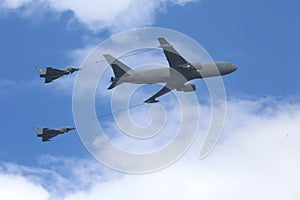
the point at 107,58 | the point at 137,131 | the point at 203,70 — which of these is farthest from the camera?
the point at 107,58

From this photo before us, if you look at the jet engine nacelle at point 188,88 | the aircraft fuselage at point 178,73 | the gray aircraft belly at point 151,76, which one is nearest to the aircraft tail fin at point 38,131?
the aircraft fuselage at point 178,73

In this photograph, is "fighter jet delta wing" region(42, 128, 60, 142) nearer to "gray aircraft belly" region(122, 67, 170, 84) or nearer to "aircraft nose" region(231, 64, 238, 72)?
"gray aircraft belly" region(122, 67, 170, 84)

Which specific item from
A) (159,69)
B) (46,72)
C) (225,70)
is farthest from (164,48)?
(46,72)

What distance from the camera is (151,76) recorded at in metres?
167

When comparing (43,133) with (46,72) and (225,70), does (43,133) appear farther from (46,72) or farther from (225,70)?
(225,70)

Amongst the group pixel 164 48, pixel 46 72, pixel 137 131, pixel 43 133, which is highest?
pixel 164 48

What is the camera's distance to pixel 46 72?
518 feet

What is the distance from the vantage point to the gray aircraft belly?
547 feet

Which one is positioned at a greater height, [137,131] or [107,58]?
[107,58]

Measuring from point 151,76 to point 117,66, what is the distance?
49.4 ft

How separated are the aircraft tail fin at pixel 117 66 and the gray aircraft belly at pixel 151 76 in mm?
7037

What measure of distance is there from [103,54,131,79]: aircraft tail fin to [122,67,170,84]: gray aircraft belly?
704 cm

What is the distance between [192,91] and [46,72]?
45.7 metres

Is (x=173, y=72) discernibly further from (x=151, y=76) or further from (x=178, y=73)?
(x=151, y=76)
